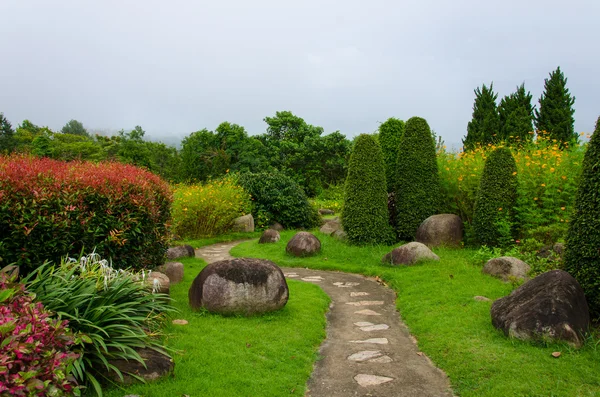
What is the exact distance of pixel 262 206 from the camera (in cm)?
1684

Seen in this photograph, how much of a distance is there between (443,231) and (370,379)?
6.95 m

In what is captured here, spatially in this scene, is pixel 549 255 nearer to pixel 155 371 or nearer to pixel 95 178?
pixel 155 371

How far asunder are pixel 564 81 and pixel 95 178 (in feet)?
85.7

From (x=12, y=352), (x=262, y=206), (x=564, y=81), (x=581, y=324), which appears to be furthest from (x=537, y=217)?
(x=564, y=81)

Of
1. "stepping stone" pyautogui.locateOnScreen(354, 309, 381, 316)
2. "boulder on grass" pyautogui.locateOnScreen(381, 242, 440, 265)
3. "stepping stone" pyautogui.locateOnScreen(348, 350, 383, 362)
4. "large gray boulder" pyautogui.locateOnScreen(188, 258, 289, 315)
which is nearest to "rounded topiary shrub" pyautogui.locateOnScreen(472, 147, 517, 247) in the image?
"boulder on grass" pyautogui.locateOnScreen(381, 242, 440, 265)

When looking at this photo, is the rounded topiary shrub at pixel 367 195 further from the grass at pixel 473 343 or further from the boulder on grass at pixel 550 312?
the boulder on grass at pixel 550 312

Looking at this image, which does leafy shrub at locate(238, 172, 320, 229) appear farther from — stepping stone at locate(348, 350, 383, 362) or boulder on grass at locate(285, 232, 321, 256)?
stepping stone at locate(348, 350, 383, 362)

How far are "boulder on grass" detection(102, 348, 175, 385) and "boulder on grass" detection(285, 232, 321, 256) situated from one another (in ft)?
22.8

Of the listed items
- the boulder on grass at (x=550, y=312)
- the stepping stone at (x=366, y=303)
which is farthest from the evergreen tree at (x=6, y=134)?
the boulder on grass at (x=550, y=312)

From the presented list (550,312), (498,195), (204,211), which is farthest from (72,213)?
(204,211)

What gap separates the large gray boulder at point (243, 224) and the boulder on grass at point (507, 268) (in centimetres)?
983

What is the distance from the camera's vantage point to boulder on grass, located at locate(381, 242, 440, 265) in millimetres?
8828

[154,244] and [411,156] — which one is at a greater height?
[411,156]

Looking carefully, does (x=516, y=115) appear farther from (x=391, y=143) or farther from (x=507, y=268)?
(x=507, y=268)
